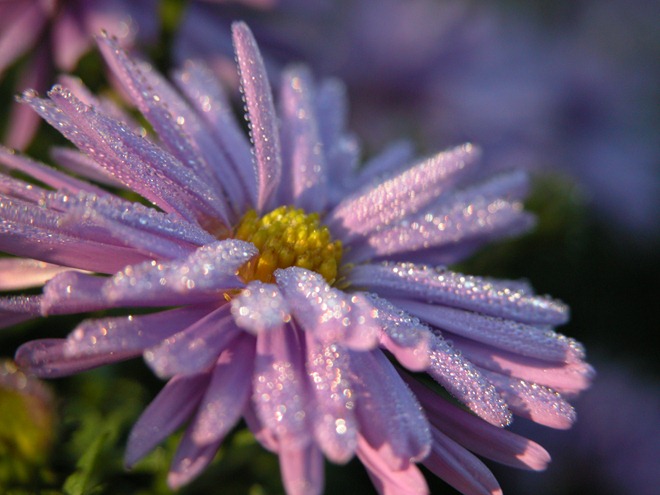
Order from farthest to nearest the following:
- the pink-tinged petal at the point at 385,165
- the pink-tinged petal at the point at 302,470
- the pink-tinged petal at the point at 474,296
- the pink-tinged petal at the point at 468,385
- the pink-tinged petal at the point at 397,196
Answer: the pink-tinged petal at the point at 385,165 < the pink-tinged petal at the point at 397,196 < the pink-tinged petal at the point at 474,296 < the pink-tinged petal at the point at 468,385 < the pink-tinged petal at the point at 302,470

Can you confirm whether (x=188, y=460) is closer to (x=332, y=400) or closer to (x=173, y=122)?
(x=332, y=400)

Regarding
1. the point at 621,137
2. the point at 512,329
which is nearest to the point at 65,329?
the point at 512,329

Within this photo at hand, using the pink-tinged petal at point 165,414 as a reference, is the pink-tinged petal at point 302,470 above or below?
above

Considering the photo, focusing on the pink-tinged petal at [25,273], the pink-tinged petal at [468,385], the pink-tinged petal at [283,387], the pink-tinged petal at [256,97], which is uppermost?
the pink-tinged petal at [256,97]

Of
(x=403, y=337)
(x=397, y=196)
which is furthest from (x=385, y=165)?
(x=403, y=337)

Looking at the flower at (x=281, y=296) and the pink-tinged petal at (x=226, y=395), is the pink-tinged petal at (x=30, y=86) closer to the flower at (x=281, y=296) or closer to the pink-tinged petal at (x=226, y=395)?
the flower at (x=281, y=296)

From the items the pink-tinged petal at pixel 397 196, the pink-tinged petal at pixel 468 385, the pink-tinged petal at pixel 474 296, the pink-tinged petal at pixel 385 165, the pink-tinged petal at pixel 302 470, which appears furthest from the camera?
the pink-tinged petal at pixel 385 165

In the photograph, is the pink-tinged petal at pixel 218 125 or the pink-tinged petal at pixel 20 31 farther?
the pink-tinged petal at pixel 20 31

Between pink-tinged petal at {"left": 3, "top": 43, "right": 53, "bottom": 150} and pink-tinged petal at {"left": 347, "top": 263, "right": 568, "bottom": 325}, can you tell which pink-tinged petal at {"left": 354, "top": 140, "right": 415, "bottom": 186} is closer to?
pink-tinged petal at {"left": 347, "top": 263, "right": 568, "bottom": 325}

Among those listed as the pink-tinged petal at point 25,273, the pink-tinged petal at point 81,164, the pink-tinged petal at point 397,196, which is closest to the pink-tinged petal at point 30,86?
the pink-tinged petal at point 81,164
